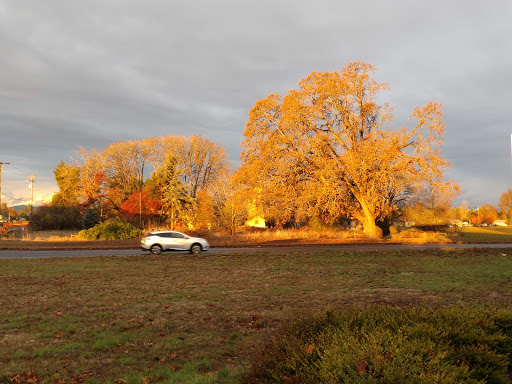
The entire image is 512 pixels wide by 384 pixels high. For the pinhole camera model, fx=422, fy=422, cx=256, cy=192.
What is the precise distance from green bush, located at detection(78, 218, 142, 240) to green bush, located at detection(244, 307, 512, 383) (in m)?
38.7

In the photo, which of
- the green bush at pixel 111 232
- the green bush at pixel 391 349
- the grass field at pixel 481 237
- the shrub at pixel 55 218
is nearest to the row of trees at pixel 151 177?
the shrub at pixel 55 218

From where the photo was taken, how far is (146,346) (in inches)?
273

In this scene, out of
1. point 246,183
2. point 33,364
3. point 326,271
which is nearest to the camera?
point 33,364

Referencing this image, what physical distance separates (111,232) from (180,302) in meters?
33.7

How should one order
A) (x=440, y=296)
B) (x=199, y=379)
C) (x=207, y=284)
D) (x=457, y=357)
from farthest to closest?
(x=207, y=284) < (x=440, y=296) < (x=199, y=379) < (x=457, y=357)

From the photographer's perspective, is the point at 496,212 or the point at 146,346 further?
the point at 496,212

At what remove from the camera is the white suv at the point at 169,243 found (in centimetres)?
2662

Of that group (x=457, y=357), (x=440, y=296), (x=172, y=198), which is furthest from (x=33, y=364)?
(x=172, y=198)

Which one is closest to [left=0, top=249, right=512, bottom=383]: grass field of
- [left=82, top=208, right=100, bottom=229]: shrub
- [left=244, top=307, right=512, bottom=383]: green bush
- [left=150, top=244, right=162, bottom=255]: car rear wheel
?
[left=244, top=307, right=512, bottom=383]: green bush

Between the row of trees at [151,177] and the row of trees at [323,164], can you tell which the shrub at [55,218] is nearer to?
the row of trees at [151,177]

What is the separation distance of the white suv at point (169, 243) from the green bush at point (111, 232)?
15.9m

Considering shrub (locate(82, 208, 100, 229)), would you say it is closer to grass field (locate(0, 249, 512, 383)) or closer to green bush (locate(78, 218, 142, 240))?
green bush (locate(78, 218, 142, 240))

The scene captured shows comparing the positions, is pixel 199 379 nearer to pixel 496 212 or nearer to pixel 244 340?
pixel 244 340

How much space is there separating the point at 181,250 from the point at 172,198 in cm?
3351
